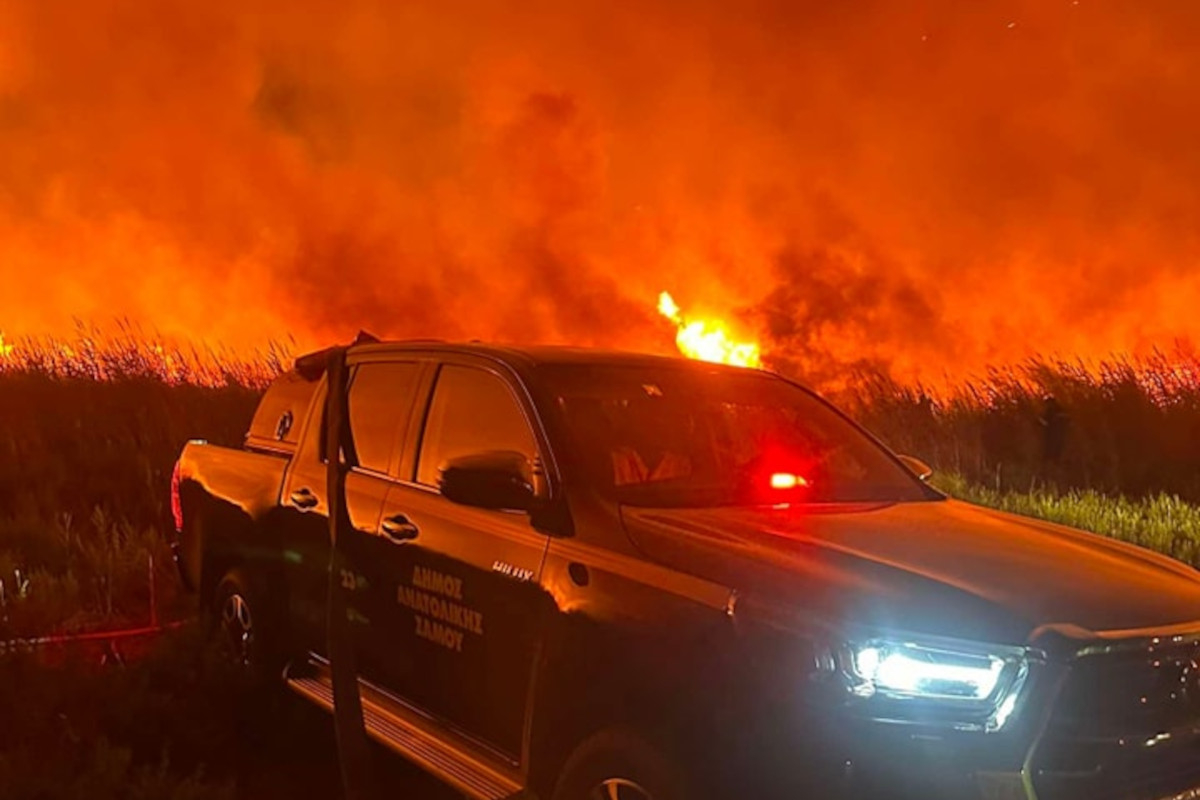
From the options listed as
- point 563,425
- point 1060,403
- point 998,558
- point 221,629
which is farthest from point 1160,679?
point 1060,403

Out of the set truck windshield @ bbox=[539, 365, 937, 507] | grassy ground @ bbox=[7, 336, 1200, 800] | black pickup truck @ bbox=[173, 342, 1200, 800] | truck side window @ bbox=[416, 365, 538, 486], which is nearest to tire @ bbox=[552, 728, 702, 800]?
black pickup truck @ bbox=[173, 342, 1200, 800]

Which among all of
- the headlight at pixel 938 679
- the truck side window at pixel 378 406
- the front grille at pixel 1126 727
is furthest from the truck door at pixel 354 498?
the front grille at pixel 1126 727

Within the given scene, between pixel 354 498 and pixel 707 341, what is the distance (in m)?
14.9

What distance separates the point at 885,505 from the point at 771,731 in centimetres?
149

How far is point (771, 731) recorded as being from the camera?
8.86 ft

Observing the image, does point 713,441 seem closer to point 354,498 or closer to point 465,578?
point 465,578

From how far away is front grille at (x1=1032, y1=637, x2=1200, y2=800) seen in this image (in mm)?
2619

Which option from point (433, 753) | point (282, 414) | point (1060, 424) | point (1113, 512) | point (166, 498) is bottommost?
point (433, 753)

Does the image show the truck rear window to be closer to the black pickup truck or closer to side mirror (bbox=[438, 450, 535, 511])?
the black pickup truck

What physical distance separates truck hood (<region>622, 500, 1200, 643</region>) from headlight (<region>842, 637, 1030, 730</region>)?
0.04 metres

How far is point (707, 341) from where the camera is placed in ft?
62.9

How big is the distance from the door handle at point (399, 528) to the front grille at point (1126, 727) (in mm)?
2277

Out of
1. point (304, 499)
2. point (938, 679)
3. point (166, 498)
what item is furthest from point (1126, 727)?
point (166, 498)

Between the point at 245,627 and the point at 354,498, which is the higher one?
the point at 354,498
